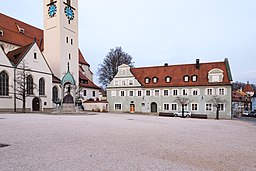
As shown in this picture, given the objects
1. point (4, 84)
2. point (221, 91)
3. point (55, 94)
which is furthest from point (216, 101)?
point (4, 84)

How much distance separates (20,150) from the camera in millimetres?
6270

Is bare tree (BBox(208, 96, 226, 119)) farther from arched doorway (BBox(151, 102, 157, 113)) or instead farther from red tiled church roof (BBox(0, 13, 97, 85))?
red tiled church roof (BBox(0, 13, 97, 85))

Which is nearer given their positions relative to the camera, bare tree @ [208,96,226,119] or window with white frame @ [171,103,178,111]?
bare tree @ [208,96,226,119]

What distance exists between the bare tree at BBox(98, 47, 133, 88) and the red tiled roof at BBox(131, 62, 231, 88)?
5.94 m

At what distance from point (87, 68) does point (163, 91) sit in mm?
26635

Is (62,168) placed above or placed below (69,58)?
below

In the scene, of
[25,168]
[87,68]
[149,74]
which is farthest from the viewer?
[87,68]

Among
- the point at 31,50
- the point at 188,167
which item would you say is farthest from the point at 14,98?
the point at 188,167

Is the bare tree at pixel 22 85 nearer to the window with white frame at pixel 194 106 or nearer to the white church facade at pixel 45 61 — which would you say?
the white church facade at pixel 45 61

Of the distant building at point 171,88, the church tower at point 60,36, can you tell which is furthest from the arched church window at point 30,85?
the distant building at point 171,88

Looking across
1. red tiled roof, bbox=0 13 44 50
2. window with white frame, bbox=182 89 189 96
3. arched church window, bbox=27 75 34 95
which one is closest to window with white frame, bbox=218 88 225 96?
window with white frame, bbox=182 89 189 96

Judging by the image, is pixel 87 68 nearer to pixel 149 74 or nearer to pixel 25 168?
pixel 149 74

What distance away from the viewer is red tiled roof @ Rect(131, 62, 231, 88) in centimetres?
3575

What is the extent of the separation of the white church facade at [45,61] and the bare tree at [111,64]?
403 centimetres
